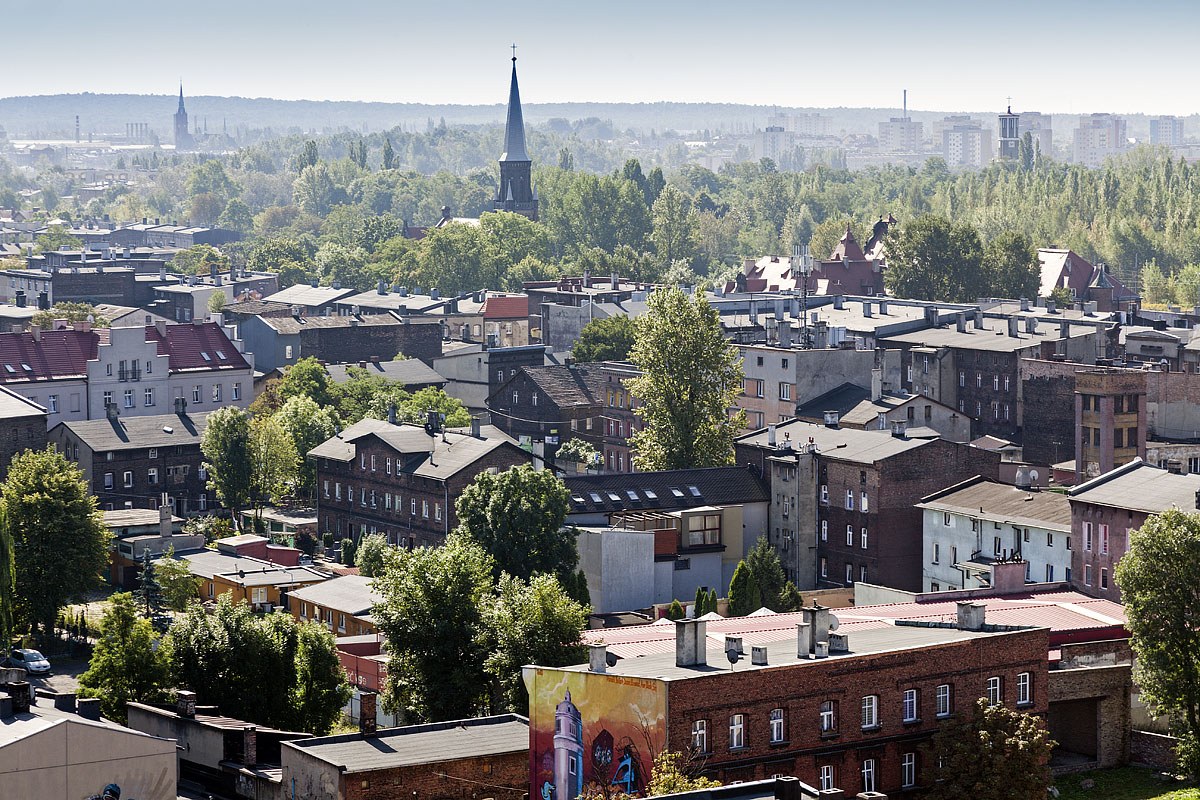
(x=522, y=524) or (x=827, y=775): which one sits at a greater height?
(x=522, y=524)

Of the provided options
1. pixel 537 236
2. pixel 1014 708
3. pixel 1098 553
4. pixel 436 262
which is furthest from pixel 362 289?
pixel 1014 708

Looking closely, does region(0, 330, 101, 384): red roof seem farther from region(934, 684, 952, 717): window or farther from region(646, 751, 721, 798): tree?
region(646, 751, 721, 798): tree

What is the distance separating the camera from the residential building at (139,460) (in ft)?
304

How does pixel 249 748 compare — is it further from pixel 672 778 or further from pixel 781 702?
pixel 781 702

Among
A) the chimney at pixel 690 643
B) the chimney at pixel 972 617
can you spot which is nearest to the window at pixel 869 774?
the chimney at pixel 690 643

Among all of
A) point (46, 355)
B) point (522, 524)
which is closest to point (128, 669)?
point (522, 524)

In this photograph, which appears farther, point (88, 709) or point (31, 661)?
point (31, 661)

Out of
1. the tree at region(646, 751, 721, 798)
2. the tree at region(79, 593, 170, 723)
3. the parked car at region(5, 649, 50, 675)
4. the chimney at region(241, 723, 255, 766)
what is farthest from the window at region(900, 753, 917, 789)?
the parked car at region(5, 649, 50, 675)

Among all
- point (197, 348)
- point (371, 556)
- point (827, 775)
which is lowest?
point (371, 556)

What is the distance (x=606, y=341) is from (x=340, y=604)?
5058 centimetres

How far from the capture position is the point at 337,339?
129500mm

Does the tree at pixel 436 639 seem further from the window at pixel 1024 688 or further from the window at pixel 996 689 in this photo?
the window at pixel 1024 688

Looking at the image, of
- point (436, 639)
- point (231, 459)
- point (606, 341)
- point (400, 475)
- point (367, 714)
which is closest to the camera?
point (367, 714)

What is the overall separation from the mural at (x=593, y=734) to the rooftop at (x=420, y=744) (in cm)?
110
